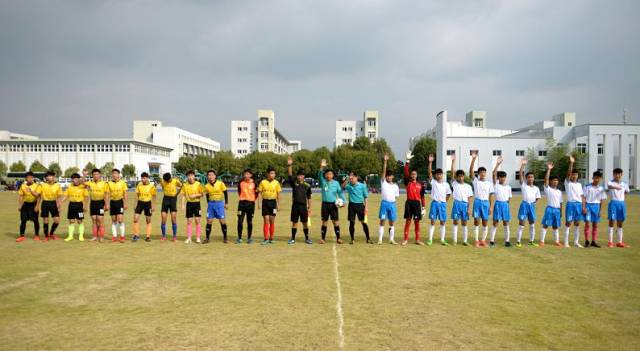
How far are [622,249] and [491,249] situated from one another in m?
3.56

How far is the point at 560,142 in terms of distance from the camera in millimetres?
68812

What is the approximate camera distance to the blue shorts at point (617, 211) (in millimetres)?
11203

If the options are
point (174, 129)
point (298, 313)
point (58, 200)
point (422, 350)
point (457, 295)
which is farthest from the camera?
point (174, 129)

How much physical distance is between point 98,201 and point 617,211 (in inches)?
584

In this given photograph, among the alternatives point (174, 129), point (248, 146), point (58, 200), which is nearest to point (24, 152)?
point (174, 129)

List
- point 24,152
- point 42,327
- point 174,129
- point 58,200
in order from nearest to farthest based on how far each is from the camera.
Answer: point 42,327 < point 58,200 < point 24,152 < point 174,129

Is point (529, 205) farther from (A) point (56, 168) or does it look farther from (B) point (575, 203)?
(A) point (56, 168)

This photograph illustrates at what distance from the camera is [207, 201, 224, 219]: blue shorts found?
11539 mm

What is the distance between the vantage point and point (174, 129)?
364ft

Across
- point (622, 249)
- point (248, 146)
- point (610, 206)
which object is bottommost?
point (622, 249)

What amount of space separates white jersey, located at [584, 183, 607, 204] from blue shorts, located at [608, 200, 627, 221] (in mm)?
325

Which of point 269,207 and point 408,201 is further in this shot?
point 408,201

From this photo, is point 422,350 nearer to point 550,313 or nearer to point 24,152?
point 550,313

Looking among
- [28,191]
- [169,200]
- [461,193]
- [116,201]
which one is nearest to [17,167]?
[28,191]
